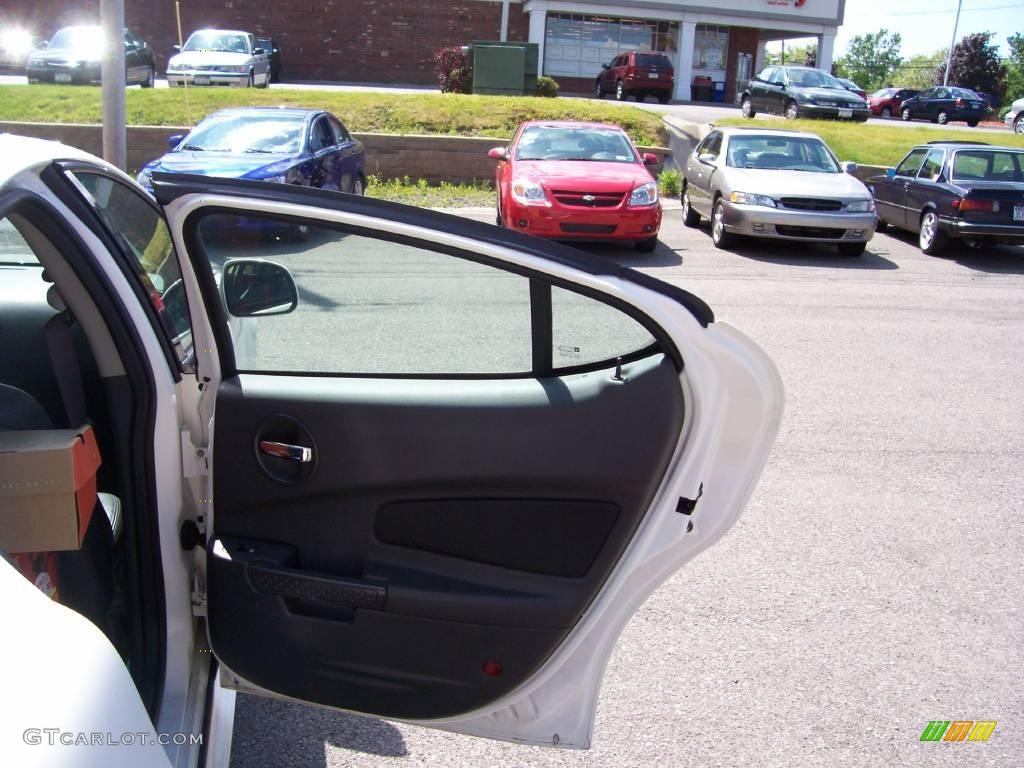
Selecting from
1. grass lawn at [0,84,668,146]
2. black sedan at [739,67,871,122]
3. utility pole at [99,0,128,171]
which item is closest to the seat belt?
utility pole at [99,0,128,171]

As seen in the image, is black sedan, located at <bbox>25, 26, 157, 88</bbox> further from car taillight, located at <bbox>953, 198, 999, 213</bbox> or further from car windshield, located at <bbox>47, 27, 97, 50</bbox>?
car taillight, located at <bbox>953, 198, 999, 213</bbox>

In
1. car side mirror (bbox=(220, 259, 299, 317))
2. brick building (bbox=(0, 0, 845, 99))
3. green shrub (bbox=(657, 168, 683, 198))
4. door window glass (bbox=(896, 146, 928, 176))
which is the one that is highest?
brick building (bbox=(0, 0, 845, 99))

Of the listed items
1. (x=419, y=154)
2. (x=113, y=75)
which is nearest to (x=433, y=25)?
(x=419, y=154)

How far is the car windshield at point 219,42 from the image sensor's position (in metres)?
24.4

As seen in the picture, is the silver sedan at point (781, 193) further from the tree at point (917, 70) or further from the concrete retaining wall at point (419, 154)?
the tree at point (917, 70)

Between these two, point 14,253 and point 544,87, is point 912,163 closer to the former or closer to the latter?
point 14,253

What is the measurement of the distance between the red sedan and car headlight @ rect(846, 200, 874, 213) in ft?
8.59

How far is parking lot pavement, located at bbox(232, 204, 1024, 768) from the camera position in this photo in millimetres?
3100

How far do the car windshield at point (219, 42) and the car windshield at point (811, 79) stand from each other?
15.8m

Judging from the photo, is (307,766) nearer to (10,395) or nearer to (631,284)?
(10,395)

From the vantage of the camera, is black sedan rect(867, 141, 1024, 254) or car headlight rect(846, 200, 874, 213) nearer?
car headlight rect(846, 200, 874, 213)

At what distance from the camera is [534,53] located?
26.9 metres

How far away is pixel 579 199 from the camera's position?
11.4 meters

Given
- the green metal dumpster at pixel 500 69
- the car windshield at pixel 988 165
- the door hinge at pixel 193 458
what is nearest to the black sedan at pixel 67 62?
the green metal dumpster at pixel 500 69
